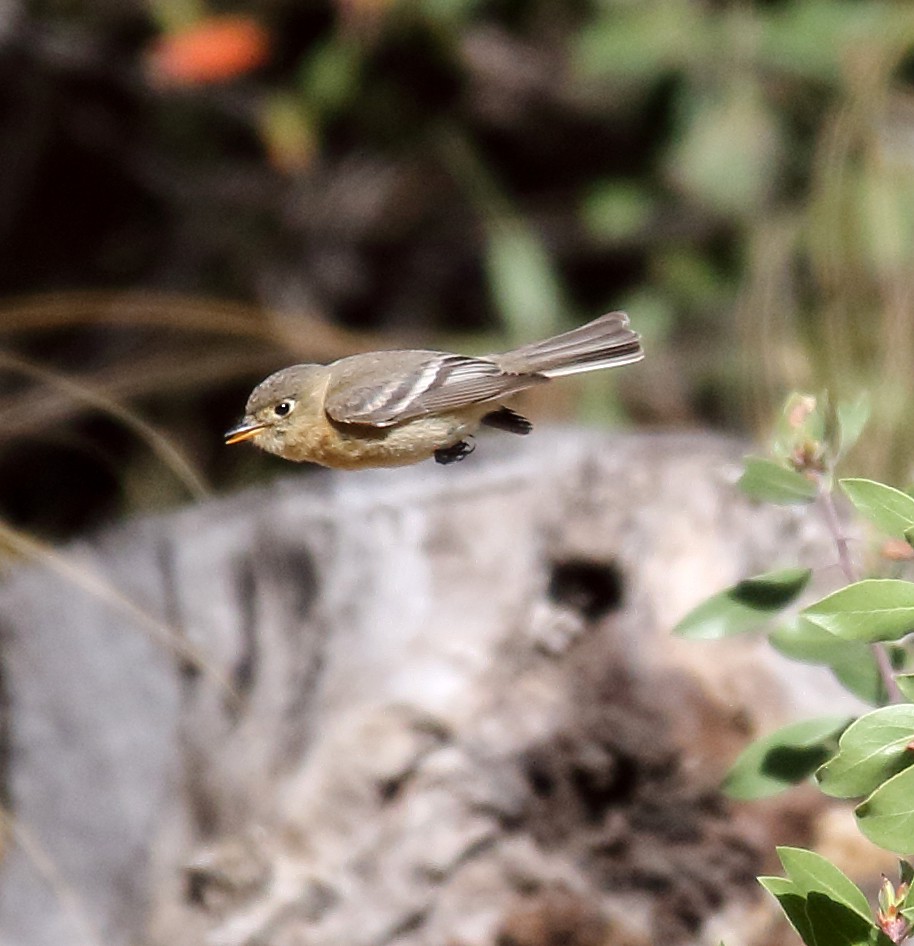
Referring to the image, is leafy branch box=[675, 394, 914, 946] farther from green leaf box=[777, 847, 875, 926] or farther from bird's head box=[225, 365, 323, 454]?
bird's head box=[225, 365, 323, 454]

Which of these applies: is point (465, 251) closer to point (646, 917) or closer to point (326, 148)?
point (326, 148)

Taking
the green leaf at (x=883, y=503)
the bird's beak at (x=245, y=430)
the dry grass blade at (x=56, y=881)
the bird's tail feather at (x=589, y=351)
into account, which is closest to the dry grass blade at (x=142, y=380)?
the dry grass blade at (x=56, y=881)

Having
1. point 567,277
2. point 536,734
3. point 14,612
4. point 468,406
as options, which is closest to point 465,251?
point 567,277

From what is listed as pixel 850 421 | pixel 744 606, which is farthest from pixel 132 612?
pixel 850 421

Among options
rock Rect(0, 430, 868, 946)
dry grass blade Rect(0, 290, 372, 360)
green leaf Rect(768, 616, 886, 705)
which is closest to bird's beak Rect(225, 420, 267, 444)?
rock Rect(0, 430, 868, 946)

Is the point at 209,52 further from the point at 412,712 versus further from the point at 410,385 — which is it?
the point at 410,385

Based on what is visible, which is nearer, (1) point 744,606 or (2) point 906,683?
(2) point 906,683

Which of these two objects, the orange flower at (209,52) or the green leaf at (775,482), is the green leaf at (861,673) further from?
the orange flower at (209,52)

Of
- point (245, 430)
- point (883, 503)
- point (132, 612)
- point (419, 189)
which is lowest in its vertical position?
point (132, 612)
